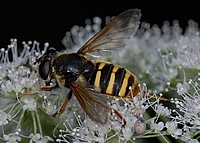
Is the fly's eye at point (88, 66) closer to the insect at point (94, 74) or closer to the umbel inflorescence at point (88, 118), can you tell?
the insect at point (94, 74)

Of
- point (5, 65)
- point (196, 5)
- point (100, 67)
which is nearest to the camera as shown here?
point (100, 67)

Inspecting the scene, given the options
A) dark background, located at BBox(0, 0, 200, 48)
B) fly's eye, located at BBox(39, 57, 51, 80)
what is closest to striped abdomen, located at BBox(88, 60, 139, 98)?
fly's eye, located at BBox(39, 57, 51, 80)

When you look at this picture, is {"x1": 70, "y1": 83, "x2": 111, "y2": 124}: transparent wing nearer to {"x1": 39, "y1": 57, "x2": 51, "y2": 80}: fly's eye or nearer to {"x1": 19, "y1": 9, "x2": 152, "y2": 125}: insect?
{"x1": 19, "y1": 9, "x2": 152, "y2": 125}: insect

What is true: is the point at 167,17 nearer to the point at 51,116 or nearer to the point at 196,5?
the point at 196,5

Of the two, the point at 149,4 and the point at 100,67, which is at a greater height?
the point at 149,4

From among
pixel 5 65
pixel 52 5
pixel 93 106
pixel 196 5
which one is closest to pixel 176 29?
pixel 196 5

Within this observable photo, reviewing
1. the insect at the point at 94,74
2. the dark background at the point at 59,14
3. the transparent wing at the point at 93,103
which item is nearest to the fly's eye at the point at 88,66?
the insect at the point at 94,74

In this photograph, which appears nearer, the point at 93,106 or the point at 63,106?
the point at 93,106
